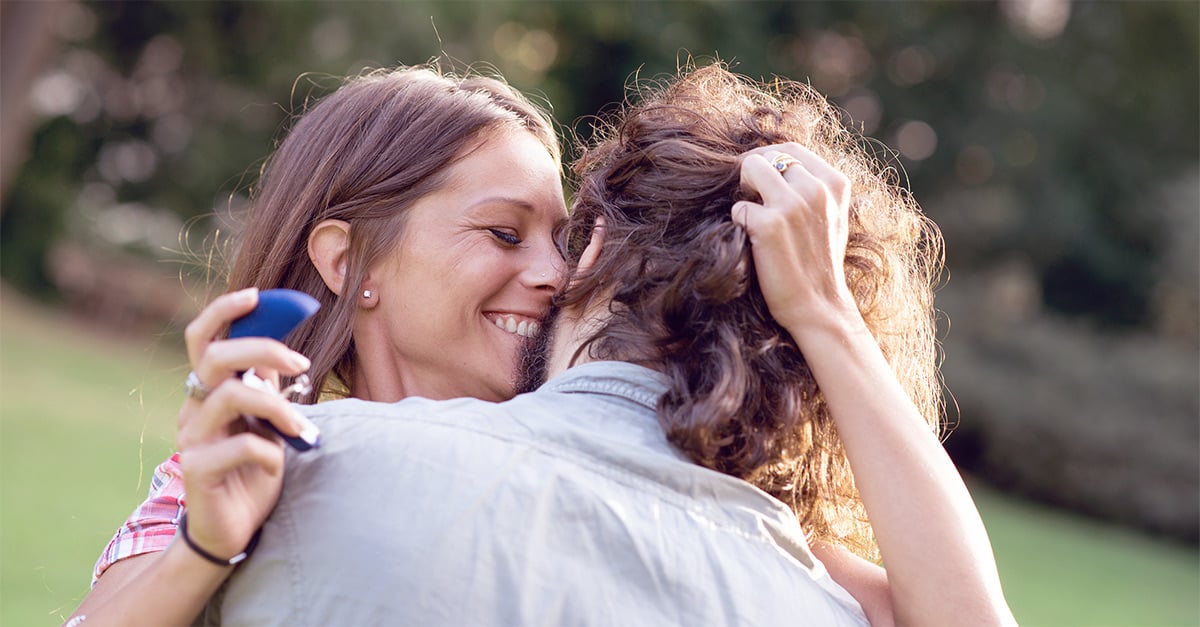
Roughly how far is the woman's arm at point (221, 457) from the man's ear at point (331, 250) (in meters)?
1.35

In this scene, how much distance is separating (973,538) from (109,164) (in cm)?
2697

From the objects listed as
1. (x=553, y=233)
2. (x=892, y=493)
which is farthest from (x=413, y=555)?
(x=553, y=233)

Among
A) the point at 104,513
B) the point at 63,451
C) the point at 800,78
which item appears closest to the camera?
the point at 104,513

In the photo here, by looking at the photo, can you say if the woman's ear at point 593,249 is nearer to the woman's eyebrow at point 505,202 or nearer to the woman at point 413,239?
the woman at point 413,239

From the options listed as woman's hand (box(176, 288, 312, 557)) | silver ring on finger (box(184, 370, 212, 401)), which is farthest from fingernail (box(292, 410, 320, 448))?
silver ring on finger (box(184, 370, 212, 401))

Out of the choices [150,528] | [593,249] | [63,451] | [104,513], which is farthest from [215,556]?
[63,451]

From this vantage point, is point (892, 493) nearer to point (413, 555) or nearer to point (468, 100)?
point (413, 555)

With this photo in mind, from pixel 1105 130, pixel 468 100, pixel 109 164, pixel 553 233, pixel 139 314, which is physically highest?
pixel 1105 130

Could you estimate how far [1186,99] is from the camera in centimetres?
2936

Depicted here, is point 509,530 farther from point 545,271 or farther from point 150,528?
point 545,271

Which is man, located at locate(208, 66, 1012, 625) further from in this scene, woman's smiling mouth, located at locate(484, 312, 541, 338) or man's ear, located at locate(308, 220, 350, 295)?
man's ear, located at locate(308, 220, 350, 295)

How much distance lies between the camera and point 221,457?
1465 mm

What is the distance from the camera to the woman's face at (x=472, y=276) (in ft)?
9.19

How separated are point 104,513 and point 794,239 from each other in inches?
345
